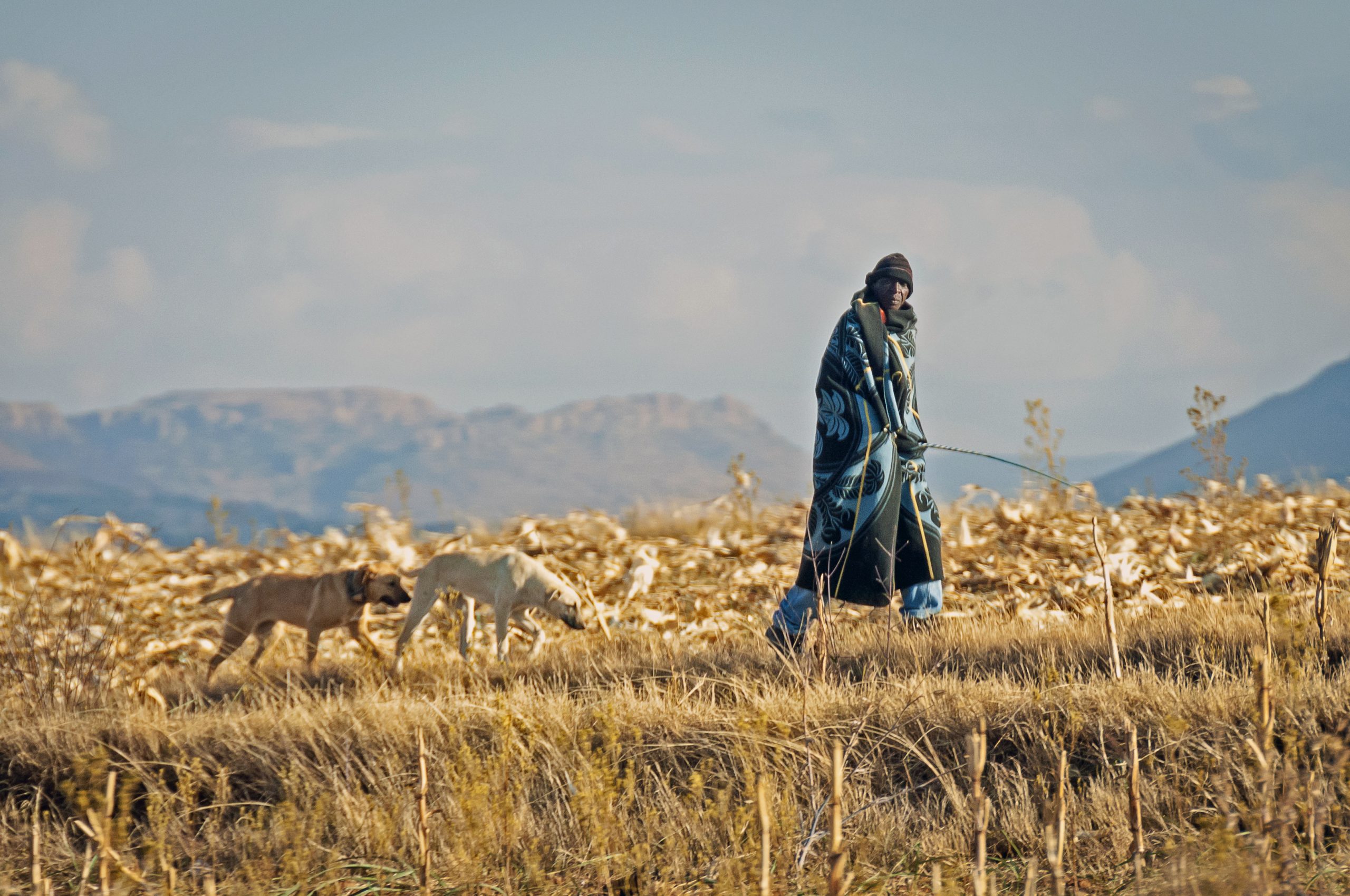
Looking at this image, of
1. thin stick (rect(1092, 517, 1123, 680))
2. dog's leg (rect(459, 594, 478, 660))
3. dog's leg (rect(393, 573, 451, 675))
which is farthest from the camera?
dog's leg (rect(459, 594, 478, 660))

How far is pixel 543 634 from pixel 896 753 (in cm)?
291

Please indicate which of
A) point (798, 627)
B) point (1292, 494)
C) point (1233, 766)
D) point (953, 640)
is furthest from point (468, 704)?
point (1292, 494)

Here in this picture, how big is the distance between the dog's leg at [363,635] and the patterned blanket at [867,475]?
285 cm

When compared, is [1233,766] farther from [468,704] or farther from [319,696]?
[319,696]

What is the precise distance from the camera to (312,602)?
7004 millimetres

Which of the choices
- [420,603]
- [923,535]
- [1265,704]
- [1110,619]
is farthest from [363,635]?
[1265,704]

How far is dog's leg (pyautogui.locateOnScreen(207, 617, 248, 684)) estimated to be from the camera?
7.23 metres

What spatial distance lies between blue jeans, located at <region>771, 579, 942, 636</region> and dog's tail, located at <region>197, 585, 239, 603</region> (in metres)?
3.82

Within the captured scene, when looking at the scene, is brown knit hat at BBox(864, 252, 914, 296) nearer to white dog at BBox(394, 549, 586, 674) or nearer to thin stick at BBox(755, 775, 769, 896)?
white dog at BBox(394, 549, 586, 674)

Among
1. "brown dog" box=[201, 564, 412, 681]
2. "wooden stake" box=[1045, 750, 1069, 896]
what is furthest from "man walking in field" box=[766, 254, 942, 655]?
"wooden stake" box=[1045, 750, 1069, 896]

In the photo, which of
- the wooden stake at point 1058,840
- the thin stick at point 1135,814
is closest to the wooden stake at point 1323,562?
the thin stick at point 1135,814

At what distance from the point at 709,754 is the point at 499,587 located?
2237mm

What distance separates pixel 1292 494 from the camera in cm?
1098

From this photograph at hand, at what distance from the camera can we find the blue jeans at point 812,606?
6129 millimetres
